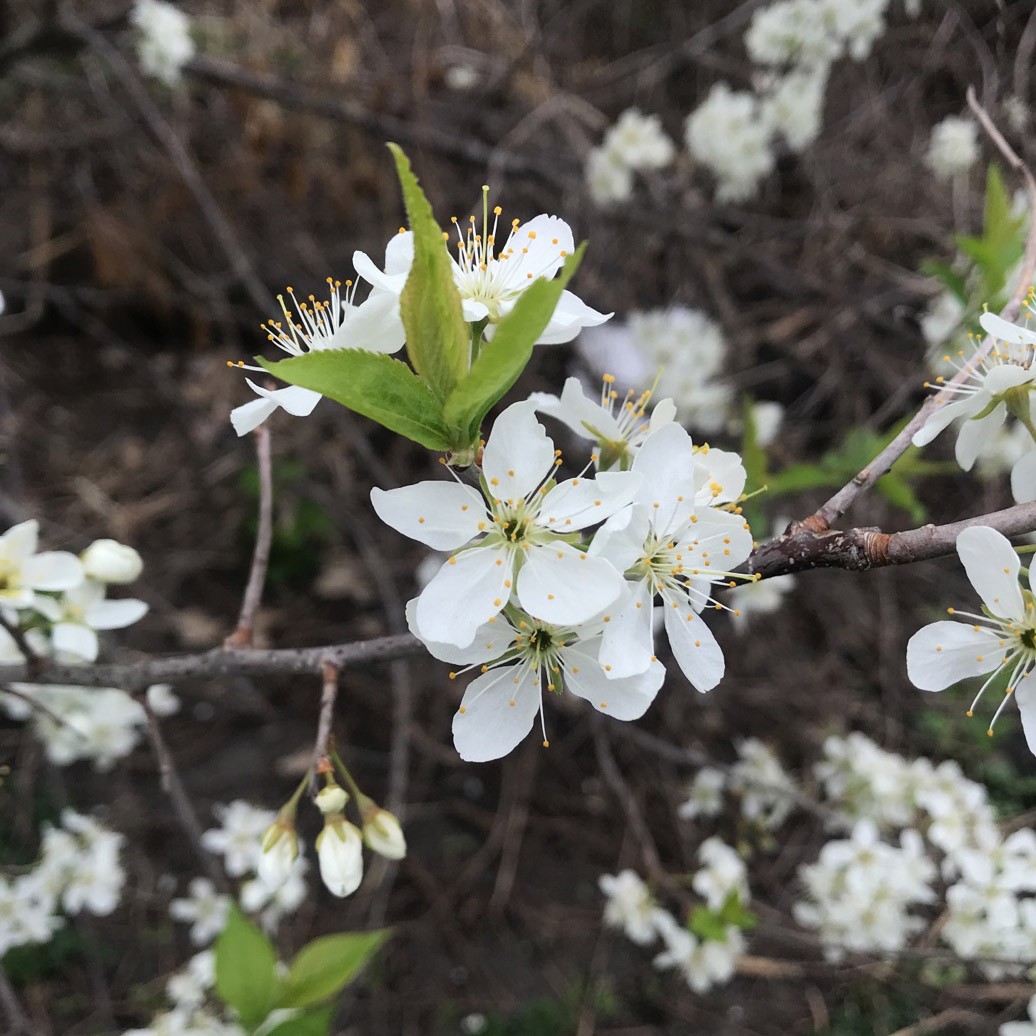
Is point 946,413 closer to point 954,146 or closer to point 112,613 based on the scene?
point 112,613

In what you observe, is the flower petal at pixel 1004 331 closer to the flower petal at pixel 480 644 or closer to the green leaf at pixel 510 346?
the green leaf at pixel 510 346

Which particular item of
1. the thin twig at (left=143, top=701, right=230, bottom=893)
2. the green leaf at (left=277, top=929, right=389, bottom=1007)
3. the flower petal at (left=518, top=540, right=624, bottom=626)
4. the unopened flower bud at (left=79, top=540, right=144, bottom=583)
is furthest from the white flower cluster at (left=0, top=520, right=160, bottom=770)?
the flower petal at (left=518, top=540, right=624, bottom=626)

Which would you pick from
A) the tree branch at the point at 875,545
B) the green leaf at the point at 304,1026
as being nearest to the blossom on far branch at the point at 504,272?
the tree branch at the point at 875,545

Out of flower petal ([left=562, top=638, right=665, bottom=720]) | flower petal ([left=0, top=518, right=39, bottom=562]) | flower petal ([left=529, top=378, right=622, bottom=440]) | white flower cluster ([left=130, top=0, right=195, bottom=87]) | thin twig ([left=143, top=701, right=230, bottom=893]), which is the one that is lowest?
flower petal ([left=562, top=638, right=665, bottom=720])

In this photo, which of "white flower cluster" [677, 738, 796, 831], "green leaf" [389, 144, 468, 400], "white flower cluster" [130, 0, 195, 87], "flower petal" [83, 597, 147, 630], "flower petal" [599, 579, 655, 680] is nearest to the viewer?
"green leaf" [389, 144, 468, 400]

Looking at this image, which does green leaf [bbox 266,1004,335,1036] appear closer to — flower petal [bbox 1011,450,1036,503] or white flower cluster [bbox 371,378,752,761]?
white flower cluster [bbox 371,378,752,761]

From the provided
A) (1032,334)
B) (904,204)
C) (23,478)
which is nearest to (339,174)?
(23,478)

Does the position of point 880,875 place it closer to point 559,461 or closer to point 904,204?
point 559,461
